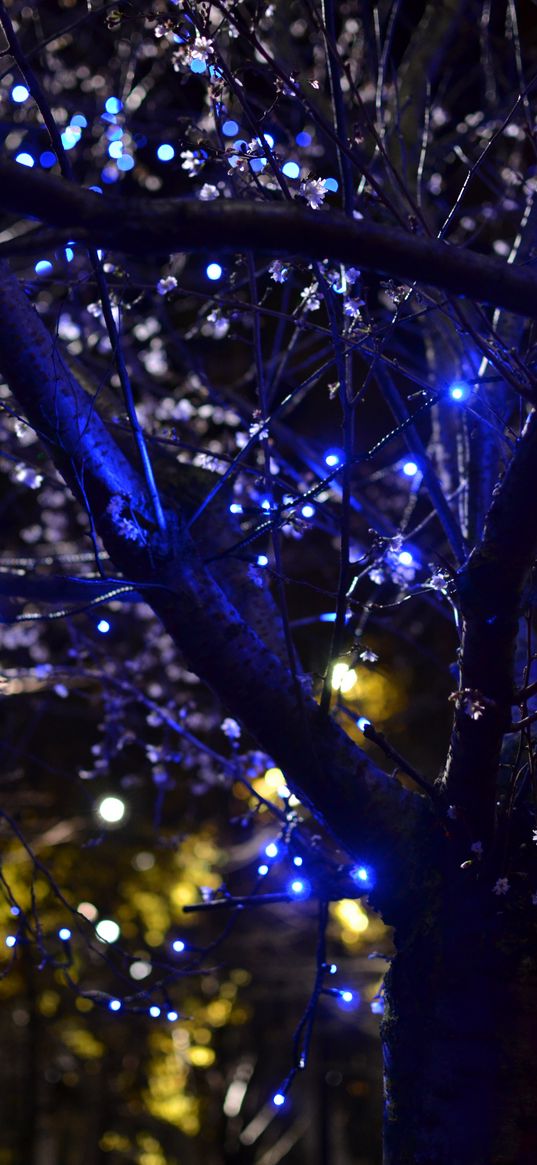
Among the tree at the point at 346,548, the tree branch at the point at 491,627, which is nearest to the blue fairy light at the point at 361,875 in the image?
the tree at the point at 346,548

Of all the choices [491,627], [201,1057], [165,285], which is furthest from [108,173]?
[201,1057]

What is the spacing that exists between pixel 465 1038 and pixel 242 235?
287 centimetres

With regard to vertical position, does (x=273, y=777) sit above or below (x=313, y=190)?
below

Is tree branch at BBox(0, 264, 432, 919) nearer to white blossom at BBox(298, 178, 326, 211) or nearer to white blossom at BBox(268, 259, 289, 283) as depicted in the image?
white blossom at BBox(268, 259, 289, 283)

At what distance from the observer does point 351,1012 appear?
12555 millimetres

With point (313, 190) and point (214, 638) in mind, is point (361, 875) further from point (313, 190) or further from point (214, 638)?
point (313, 190)

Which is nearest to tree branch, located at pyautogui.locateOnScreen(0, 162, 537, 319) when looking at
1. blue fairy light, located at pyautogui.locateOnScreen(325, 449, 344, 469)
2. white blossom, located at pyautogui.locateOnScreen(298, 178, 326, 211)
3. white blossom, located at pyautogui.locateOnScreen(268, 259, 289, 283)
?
white blossom, located at pyautogui.locateOnScreen(298, 178, 326, 211)

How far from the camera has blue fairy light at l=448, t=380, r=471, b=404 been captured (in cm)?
293

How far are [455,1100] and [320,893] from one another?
106 centimetres

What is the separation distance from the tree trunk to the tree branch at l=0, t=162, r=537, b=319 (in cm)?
227

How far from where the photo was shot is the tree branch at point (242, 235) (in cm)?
192

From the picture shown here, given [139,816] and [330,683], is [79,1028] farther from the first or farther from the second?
[330,683]

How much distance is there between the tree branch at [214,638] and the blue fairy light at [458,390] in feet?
3.89

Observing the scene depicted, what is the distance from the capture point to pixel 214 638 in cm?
328
